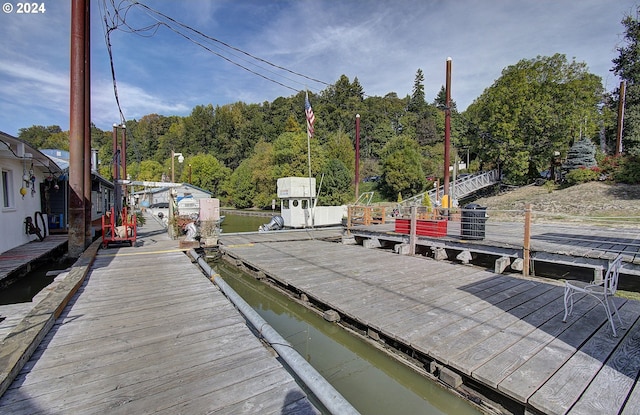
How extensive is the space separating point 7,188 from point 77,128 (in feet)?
7.67

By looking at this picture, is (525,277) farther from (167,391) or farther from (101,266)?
(101,266)

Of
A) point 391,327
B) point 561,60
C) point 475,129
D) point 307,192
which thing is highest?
point 561,60

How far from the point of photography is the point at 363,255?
859 centimetres

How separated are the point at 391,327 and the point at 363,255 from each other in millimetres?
4714

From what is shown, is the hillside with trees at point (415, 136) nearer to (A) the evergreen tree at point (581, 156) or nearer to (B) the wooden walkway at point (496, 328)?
(A) the evergreen tree at point (581, 156)

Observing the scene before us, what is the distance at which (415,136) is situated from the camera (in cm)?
4862

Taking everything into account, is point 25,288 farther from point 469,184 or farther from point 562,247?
point 469,184

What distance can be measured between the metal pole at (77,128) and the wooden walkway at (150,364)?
4.32 metres

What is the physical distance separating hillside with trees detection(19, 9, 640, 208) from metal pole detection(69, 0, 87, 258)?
9.90 meters

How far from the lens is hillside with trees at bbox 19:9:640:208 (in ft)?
72.8

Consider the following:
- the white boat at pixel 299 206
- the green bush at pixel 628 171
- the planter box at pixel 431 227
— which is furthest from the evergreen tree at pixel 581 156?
the planter box at pixel 431 227

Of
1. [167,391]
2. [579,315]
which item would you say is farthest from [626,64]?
[167,391]

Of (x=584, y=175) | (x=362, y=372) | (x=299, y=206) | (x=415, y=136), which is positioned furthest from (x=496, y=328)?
(x=415, y=136)

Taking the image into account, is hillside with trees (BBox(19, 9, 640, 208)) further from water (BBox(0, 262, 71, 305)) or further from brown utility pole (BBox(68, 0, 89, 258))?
water (BBox(0, 262, 71, 305))
